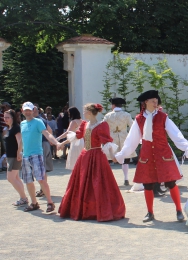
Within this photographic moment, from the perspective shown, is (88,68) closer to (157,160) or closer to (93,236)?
(157,160)

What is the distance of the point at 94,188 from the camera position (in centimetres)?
832

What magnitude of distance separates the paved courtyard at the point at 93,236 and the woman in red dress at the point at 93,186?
164mm

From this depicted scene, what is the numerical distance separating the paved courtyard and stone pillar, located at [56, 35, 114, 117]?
7472 millimetres

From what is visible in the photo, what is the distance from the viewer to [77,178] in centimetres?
855

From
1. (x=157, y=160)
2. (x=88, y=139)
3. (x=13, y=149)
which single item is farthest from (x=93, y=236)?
(x=13, y=149)

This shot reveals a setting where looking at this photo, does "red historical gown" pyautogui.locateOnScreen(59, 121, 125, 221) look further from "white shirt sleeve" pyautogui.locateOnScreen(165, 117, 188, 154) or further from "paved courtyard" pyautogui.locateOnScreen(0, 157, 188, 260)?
"white shirt sleeve" pyautogui.locateOnScreen(165, 117, 188, 154)

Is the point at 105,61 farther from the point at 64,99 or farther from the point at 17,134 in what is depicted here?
the point at 64,99

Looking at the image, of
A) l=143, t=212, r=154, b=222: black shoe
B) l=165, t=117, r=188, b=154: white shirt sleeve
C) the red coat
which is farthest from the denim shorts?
l=165, t=117, r=188, b=154: white shirt sleeve

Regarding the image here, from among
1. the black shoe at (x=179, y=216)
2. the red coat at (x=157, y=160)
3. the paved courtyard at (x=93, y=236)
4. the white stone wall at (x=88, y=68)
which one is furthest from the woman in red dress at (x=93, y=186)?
the white stone wall at (x=88, y=68)

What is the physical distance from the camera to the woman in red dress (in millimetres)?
8297

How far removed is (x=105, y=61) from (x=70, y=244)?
10.7 meters

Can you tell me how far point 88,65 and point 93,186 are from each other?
894 centimetres

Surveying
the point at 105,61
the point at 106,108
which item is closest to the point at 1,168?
the point at 106,108

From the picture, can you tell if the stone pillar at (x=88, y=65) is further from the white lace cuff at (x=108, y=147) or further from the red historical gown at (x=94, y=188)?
the white lace cuff at (x=108, y=147)
